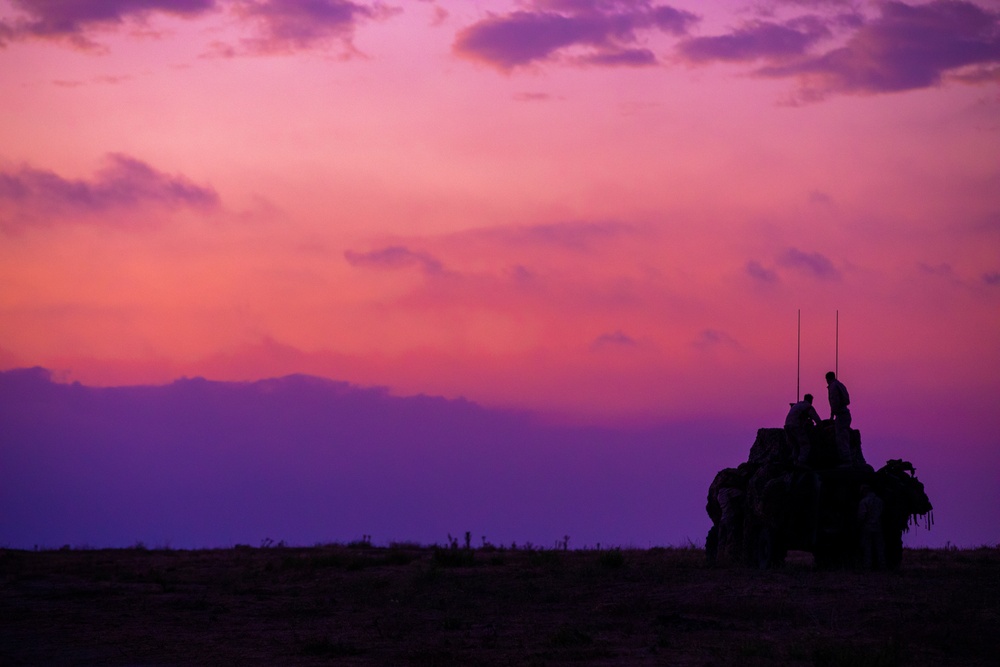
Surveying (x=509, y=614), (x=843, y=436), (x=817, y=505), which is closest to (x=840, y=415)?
(x=843, y=436)

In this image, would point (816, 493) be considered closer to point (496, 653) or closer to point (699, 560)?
point (699, 560)

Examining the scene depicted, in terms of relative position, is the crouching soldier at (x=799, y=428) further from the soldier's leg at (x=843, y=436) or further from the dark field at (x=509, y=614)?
the dark field at (x=509, y=614)

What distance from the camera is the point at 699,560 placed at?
1164 inches

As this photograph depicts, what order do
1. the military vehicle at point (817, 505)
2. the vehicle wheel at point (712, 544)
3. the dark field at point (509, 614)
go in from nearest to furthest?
the dark field at point (509, 614) < the military vehicle at point (817, 505) < the vehicle wheel at point (712, 544)

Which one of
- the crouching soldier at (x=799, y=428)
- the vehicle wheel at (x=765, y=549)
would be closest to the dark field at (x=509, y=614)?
the vehicle wheel at (x=765, y=549)

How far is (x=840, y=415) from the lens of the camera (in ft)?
84.6

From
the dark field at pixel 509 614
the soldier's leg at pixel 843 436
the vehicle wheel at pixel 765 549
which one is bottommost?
the dark field at pixel 509 614

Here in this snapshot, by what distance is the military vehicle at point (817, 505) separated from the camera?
82.0 ft

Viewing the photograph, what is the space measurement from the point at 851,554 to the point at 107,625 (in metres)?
15.4

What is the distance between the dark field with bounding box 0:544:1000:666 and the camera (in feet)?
53.3

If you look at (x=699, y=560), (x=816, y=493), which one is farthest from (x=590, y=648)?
(x=699, y=560)

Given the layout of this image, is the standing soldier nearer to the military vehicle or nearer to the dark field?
the military vehicle

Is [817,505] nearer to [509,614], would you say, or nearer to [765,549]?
[765,549]

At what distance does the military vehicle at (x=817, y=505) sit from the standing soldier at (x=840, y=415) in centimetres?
19
